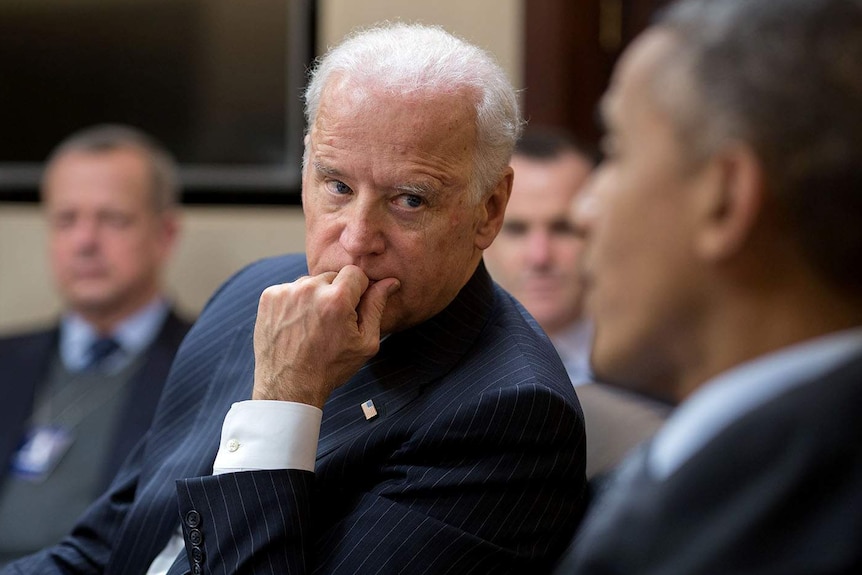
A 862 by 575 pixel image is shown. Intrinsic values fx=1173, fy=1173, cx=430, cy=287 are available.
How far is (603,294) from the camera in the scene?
1.16 metres

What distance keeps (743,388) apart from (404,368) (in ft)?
2.93

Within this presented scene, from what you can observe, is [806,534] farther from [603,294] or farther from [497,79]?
[497,79]

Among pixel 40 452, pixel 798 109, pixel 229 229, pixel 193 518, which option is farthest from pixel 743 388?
pixel 229 229

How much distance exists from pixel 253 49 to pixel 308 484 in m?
2.89

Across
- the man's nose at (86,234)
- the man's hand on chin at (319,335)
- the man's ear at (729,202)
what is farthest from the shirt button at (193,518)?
the man's nose at (86,234)

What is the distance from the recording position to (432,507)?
1700 mm

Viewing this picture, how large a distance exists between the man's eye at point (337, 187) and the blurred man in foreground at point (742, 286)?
2.52 feet

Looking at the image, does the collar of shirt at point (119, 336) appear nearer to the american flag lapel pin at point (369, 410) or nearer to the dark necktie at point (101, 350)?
the dark necktie at point (101, 350)

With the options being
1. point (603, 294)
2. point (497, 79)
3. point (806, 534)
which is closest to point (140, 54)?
point (497, 79)

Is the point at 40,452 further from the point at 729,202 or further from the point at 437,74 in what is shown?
the point at 729,202

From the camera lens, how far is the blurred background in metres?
4.27

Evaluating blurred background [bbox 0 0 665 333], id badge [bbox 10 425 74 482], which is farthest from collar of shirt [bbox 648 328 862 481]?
blurred background [bbox 0 0 665 333]

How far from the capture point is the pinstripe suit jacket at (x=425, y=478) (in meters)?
1.68

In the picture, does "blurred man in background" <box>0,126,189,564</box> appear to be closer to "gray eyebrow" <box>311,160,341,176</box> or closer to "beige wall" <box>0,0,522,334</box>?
"beige wall" <box>0,0,522,334</box>
